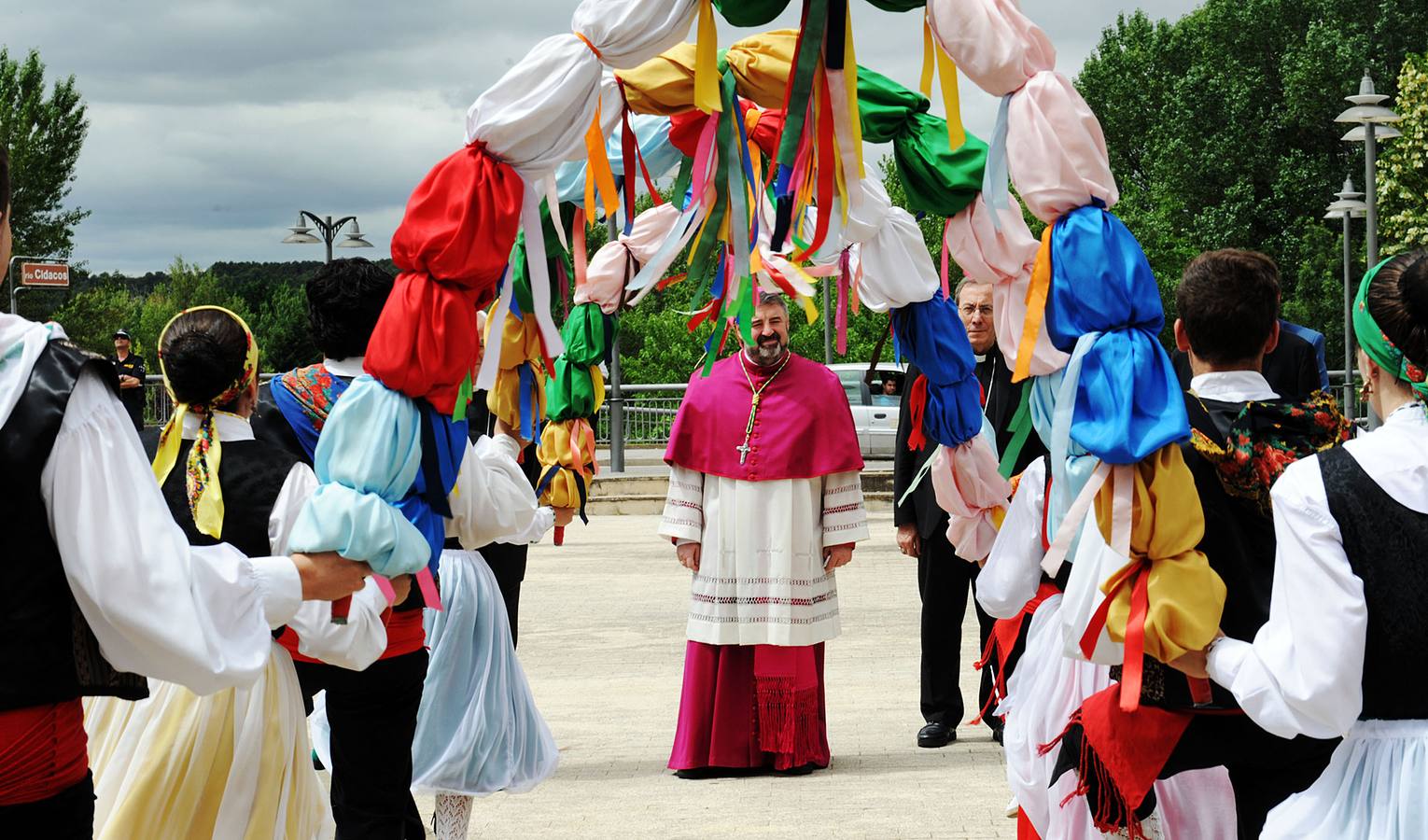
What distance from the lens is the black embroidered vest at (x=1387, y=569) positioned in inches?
92.6

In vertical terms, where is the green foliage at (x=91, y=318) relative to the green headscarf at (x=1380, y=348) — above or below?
below

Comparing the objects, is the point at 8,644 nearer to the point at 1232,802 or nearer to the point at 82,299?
the point at 1232,802

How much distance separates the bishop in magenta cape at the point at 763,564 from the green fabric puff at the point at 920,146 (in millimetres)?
2376

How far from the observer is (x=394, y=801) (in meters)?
3.66

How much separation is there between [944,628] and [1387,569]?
4110 mm

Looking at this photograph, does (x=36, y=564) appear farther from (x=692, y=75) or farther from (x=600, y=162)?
(x=692, y=75)

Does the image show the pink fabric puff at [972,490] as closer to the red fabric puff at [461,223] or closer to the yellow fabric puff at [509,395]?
the yellow fabric puff at [509,395]

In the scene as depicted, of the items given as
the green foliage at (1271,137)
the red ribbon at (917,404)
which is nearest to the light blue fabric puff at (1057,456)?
the red ribbon at (917,404)

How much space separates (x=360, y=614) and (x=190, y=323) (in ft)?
3.26

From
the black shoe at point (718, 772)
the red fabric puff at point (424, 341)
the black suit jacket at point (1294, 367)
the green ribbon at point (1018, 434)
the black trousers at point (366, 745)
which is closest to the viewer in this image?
the red fabric puff at point (424, 341)

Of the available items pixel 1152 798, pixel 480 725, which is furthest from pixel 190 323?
pixel 1152 798

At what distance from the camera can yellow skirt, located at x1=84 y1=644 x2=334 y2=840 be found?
10.9 ft

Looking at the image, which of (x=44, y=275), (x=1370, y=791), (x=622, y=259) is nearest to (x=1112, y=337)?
(x=1370, y=791)

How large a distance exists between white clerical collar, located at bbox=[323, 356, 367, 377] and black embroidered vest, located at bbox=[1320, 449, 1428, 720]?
252 cm
